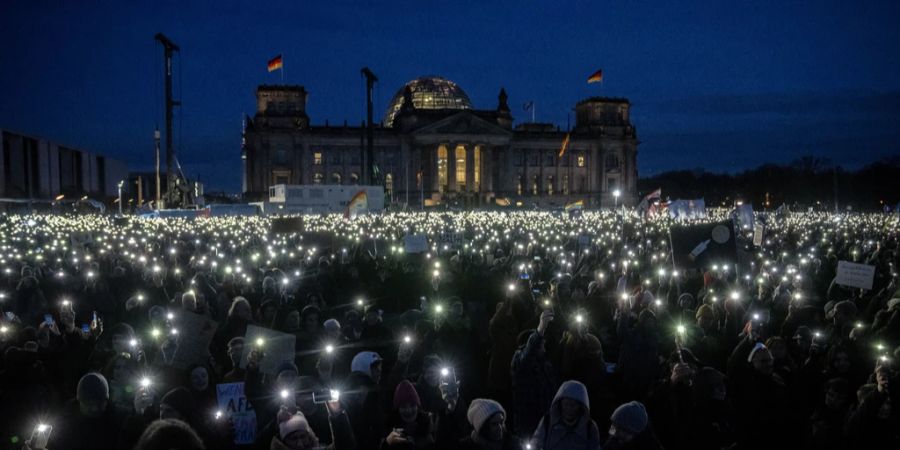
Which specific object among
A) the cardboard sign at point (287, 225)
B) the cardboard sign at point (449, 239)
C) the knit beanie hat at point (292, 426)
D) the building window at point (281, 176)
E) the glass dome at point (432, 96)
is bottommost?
the knit beanie hat at point (292, 426)

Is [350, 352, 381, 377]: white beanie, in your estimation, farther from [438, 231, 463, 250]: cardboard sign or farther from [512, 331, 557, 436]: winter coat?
[438, 231, 463, 250]: cardboard sign

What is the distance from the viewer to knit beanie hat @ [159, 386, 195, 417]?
17.5 feet

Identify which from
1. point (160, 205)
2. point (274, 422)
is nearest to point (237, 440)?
point (274, 422)

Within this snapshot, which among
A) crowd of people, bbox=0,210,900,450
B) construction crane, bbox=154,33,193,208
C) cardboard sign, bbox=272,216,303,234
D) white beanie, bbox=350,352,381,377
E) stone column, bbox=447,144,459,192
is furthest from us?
stone column, bbox=447,144,459,192

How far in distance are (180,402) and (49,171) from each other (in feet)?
275

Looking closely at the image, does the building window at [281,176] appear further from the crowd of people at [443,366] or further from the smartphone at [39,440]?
the smartphone at [39,440]

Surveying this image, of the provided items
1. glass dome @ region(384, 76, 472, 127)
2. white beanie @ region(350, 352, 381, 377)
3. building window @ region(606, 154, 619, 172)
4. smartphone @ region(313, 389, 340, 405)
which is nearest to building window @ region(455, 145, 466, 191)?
glass dome @ region(384, 76, 472, 127)

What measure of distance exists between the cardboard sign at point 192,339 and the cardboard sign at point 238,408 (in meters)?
0.88

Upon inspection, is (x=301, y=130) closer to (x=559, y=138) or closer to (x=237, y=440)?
(x=559, y=138)

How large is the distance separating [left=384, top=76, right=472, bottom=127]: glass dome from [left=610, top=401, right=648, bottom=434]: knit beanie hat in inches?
3978

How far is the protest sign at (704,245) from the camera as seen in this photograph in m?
12.1

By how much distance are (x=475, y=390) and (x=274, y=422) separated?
11.7 ft

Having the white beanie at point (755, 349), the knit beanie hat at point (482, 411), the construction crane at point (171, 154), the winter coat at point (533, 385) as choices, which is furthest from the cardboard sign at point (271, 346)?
the construction crane at point (171, 154)

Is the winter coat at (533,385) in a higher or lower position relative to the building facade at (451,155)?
lower
